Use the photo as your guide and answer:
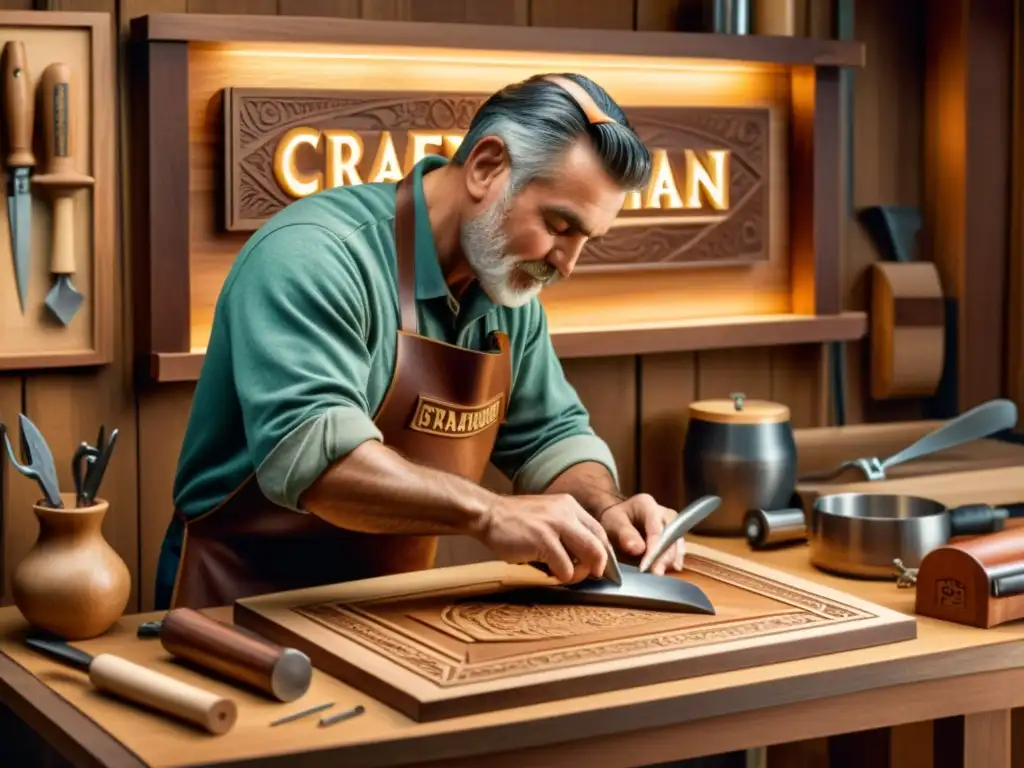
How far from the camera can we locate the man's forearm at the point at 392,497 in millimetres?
2301

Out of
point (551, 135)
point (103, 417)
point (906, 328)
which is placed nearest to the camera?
point (551, 135)

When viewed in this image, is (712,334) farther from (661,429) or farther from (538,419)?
(538,419)

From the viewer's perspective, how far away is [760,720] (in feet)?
6.97

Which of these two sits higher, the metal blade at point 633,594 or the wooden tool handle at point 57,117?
the wooden tool handle at point 57,117

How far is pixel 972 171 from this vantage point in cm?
389

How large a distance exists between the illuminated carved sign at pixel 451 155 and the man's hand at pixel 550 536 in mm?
1042

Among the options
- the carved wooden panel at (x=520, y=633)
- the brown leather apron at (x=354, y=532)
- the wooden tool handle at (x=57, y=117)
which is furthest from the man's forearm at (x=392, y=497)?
the wooden tool handle at (x=57, y=117)

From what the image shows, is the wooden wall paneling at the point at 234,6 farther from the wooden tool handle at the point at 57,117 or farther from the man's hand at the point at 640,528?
the man's hand at the point at 640,528

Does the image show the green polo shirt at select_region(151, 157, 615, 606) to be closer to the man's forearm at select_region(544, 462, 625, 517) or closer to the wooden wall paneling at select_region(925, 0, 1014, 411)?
the man's forearm at select_region(544, 462, 625, 517)

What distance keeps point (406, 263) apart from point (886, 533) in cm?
90

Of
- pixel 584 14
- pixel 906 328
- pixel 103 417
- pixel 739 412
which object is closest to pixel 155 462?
pixel 103 417

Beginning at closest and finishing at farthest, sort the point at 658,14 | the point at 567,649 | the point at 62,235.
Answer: the point at 567,649, the point at 62,235, the point at 658,14

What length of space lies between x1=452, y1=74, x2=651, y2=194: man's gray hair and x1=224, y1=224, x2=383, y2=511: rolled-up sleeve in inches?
12.2

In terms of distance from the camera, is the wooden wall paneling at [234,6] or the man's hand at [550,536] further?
the wooden wall paneling at [234,6]
